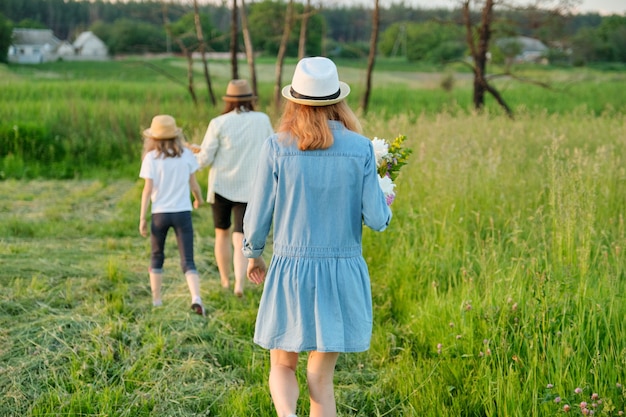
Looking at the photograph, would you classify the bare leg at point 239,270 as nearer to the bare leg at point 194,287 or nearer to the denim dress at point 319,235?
the bare leg at point 194,287

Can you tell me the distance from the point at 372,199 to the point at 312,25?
60.7 m

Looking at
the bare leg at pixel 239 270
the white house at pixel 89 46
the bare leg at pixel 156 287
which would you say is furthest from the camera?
the white house at pixel 89 46

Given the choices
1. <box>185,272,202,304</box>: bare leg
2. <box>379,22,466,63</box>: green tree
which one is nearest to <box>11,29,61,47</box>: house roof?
<box>379,22,466,63</box>: green tree

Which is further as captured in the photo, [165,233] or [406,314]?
[165,233]

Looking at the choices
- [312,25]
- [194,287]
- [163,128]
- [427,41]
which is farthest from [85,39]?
[194,287]

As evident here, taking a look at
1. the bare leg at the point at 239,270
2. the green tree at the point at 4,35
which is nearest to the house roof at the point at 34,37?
the green tree at the point at 4,35

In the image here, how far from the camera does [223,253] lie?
6.71 meters

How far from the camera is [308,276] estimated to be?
3328mm

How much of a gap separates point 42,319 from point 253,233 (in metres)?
2.58

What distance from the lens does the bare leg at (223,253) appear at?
6.68m

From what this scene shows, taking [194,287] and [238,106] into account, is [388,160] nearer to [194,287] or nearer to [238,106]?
[194,287]

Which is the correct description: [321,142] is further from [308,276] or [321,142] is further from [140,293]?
[140,293]

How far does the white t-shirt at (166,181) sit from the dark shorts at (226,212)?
627 mm

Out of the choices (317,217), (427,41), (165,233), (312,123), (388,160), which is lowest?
(427,41)
